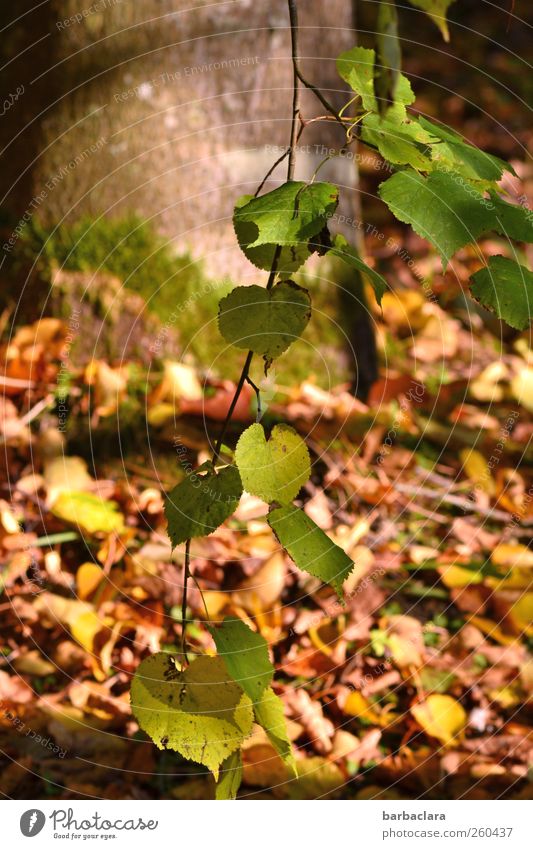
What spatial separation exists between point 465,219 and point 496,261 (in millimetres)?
67

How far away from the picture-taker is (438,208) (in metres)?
0.83

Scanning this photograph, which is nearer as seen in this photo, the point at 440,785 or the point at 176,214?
the point at 440,785

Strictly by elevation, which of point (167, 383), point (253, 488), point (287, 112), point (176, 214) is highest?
point (287, 112)

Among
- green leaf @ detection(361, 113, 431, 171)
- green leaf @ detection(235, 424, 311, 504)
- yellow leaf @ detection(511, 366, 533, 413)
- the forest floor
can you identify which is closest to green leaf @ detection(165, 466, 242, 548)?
green leaf @ detection(235, 424, 311, 504)

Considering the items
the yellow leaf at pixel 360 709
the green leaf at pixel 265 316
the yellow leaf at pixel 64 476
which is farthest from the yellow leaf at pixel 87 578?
the green leaf at pixel 265 316

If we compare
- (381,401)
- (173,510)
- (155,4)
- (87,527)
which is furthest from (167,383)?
(173,510)

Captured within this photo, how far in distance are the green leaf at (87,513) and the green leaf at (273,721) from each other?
0.77 meters

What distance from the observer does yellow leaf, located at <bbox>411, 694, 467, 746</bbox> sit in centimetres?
150

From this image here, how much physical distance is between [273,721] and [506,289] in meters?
0.54

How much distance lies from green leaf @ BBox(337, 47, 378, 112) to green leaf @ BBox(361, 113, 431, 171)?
0.02m

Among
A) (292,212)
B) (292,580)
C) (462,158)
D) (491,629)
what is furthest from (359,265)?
(491,629)

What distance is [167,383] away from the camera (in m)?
1.87

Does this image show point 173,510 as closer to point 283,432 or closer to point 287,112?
point 283,432

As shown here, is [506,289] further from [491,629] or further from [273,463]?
[491,629]
